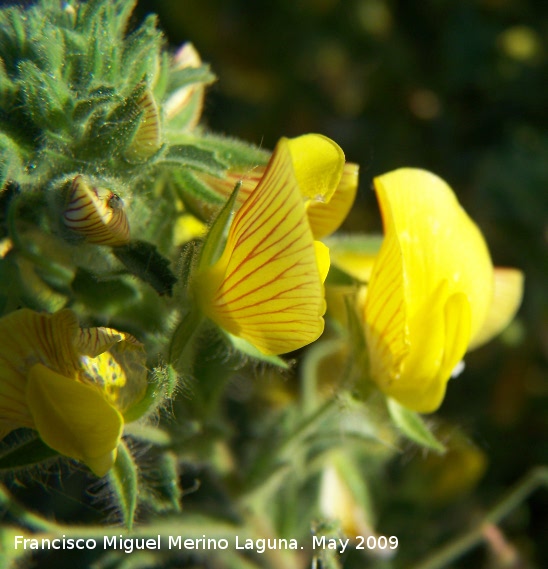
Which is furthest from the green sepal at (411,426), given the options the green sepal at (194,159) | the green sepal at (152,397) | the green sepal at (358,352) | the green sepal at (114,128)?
the green sepal at (114,128)

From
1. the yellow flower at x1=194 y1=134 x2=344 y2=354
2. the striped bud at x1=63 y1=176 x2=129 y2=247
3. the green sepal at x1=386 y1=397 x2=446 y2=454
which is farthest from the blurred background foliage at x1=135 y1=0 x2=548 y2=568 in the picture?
the striped bud at x1=63 y1=176 x2=129 y2=247

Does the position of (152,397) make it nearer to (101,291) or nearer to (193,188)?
(101,291)

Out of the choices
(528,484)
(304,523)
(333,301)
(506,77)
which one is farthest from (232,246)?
(506,77)

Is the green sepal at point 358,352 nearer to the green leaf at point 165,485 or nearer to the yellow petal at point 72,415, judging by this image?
the green leaf at point 165,485

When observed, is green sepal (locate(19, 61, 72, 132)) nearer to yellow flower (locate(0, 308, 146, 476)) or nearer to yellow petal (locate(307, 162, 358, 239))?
yellow flower (locate(0, 308, 146, 476))

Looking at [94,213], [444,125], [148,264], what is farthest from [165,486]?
[444,125]

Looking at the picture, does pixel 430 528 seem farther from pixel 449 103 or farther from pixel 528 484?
pixel 449 103

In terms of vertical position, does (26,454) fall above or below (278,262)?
below
